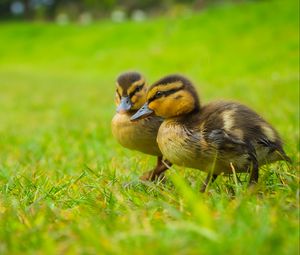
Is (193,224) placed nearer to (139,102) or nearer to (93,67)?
(139,102)

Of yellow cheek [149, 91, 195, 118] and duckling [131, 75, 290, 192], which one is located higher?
yellow cheek [149, 91, 195, 118]

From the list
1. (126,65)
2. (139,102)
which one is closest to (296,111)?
(139,102)

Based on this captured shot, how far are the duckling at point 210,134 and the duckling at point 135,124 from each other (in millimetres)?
352

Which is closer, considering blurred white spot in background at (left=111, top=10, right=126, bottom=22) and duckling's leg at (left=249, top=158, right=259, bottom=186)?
duckling's leg at (left=249, top=158, right=259, bottom=186)

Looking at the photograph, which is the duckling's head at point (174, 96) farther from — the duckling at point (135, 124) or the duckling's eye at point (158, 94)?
the duckling at point (135, 124)

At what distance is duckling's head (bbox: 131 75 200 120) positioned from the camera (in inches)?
118

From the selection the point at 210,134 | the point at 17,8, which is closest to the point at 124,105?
the point at 210,134

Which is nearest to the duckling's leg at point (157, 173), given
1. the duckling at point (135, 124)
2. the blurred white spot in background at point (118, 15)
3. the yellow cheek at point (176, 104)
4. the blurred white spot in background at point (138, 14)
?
the duckling at point (135, 124)

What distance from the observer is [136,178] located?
3189mm

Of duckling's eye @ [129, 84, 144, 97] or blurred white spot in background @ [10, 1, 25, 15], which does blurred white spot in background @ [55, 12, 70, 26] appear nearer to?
blurred white spot in background @ [10, 1, 25, 15]

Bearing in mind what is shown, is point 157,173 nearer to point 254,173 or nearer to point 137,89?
point 137,89

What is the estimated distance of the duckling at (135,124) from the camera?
11.3 ft

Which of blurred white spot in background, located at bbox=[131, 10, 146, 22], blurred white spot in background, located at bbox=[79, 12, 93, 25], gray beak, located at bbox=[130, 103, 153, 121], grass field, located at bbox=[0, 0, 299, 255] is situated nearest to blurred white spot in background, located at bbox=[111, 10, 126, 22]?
blurred white spot in background, located at bbox=[131, 10, 146, 22]

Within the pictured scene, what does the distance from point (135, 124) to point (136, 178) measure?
40 centimetres
